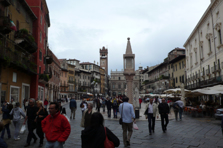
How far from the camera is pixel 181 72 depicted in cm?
4622

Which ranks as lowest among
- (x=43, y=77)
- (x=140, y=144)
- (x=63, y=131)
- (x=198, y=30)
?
(x=140, y=144)

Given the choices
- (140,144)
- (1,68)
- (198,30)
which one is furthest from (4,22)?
(198,30)

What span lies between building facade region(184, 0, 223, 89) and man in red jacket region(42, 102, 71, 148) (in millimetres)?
23359

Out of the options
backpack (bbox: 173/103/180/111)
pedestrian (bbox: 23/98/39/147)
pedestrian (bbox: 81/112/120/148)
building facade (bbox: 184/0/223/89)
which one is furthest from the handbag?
building facade (bbox: 184/0/223/89)

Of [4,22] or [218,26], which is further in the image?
[218,26]

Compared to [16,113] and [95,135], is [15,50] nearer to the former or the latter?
[16,113]

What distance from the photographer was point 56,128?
13.4 feet

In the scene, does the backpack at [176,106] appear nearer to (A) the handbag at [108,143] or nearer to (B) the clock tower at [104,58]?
(A) the handbag at [108,143]

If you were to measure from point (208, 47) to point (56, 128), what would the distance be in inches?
1179

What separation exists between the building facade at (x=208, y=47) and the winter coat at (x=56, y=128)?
23351mm

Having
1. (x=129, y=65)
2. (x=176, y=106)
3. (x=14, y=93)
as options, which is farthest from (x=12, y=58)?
(x=176, y=106)

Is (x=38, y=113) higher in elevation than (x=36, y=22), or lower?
lower

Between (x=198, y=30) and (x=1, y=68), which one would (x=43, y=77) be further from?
(x=198, y=30)

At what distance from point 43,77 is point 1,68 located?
377 inches
